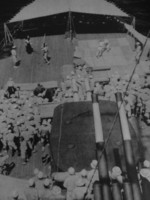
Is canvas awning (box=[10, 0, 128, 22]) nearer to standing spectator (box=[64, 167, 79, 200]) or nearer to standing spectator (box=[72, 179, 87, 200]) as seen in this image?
standing spectator (box=[64, 167, 79, 200])

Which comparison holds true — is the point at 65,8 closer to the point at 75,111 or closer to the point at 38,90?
the point at 38,90

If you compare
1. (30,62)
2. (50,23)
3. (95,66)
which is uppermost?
(50,23)

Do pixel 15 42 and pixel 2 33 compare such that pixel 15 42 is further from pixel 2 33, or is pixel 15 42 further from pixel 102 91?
pixel 102 91

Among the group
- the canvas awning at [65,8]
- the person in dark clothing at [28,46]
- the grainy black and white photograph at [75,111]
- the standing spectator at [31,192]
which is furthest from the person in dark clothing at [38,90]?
the canvas awning at [65,8]

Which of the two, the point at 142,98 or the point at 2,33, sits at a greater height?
the point at 2,33

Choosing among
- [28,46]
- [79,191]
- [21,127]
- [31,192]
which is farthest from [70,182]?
[28,46]

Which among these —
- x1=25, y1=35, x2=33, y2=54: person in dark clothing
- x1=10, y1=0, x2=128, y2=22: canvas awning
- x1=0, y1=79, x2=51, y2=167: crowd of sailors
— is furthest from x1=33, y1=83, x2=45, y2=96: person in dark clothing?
x1=10, y1=0, x2=128, y2=22: canvas awning

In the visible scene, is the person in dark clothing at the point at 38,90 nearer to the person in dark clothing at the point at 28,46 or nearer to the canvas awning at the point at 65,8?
the person in dark clothing at the point at 28,46

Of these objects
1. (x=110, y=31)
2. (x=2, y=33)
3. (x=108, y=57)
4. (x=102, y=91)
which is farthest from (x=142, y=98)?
(x=2, y=33)

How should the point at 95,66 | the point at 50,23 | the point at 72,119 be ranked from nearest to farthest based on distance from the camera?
the point at 72,119
the point at 95,66
the point at 50,23
